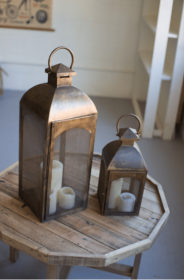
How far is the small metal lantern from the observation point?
4.14ft

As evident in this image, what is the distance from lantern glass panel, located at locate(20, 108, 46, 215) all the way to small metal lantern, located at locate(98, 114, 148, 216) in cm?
28

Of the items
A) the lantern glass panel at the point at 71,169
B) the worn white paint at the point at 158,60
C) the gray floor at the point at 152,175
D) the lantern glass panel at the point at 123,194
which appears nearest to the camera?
the lantern glass panel at the point at 71,169

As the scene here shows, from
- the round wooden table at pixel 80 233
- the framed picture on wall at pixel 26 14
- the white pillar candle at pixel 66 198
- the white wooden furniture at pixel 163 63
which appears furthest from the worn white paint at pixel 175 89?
the white pillar candle at pixel 66 198

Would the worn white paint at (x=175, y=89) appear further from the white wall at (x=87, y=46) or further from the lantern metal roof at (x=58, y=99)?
the lantern metal roof at (x=58, y=99)

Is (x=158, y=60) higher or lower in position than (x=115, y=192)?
higher

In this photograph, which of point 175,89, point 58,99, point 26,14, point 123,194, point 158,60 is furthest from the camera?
point 26,14

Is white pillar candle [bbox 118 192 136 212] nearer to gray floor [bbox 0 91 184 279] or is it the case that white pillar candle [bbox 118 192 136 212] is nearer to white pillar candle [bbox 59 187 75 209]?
white pillar candle [bbox 59 187 75 209]

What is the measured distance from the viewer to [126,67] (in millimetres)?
4477

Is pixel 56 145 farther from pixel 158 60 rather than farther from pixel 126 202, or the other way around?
pixel 158 60

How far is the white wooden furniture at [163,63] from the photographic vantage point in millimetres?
3016

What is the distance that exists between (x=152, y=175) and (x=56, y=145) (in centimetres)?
174

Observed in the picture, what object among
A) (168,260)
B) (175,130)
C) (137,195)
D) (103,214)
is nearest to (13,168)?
(103,214)

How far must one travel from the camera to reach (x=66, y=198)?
133cm

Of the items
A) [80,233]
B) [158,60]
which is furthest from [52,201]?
[158,60]
